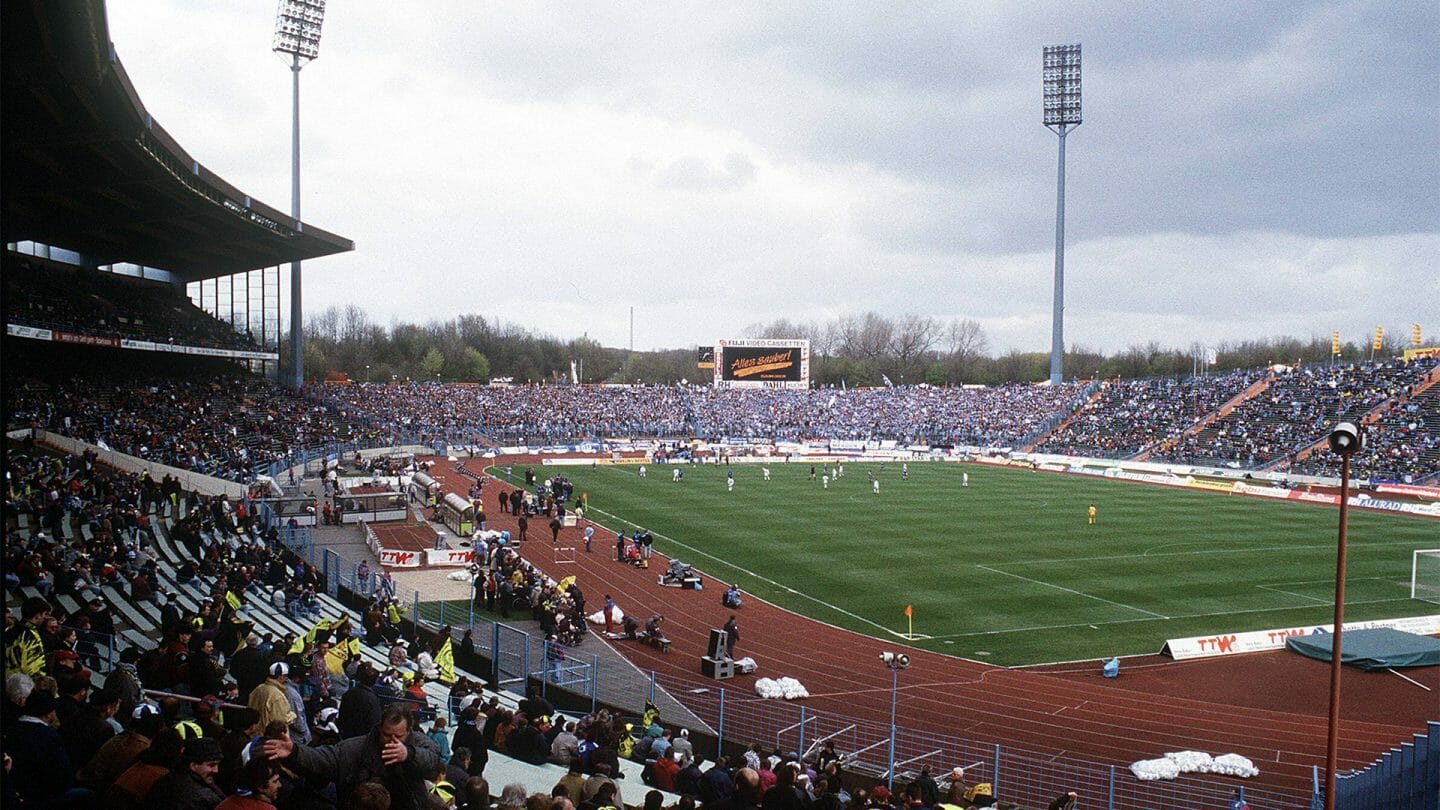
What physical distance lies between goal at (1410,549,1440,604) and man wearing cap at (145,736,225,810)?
31744 millimetres

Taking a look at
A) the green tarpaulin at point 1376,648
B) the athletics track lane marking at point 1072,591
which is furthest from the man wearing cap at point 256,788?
the athletics track lane marking at point 1072,591

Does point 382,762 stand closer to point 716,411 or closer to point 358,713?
point 358,713

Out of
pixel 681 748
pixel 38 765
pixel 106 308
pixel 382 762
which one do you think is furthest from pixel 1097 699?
pixel 106 308

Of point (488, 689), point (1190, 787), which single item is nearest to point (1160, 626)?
point (1190, 787)

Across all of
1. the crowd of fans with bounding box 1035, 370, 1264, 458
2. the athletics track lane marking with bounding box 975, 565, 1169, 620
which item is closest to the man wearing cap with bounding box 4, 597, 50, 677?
the athletics track lane marking with bounding box 975, 565, 1169, 620

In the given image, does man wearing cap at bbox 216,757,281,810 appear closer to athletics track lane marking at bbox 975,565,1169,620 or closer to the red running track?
the red running track

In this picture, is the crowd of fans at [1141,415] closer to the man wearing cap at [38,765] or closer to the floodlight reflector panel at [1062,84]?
the floodlight reflector panel at [1062,84]

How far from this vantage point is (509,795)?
600 cm

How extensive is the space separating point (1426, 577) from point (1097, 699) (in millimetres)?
17554

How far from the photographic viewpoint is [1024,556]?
32.5 m

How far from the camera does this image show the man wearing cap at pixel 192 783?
5.13m

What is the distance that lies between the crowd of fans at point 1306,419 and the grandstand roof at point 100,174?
57.0 m

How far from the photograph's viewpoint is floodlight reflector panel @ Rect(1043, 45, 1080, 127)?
276ft

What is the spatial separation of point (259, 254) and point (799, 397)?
176 feet
